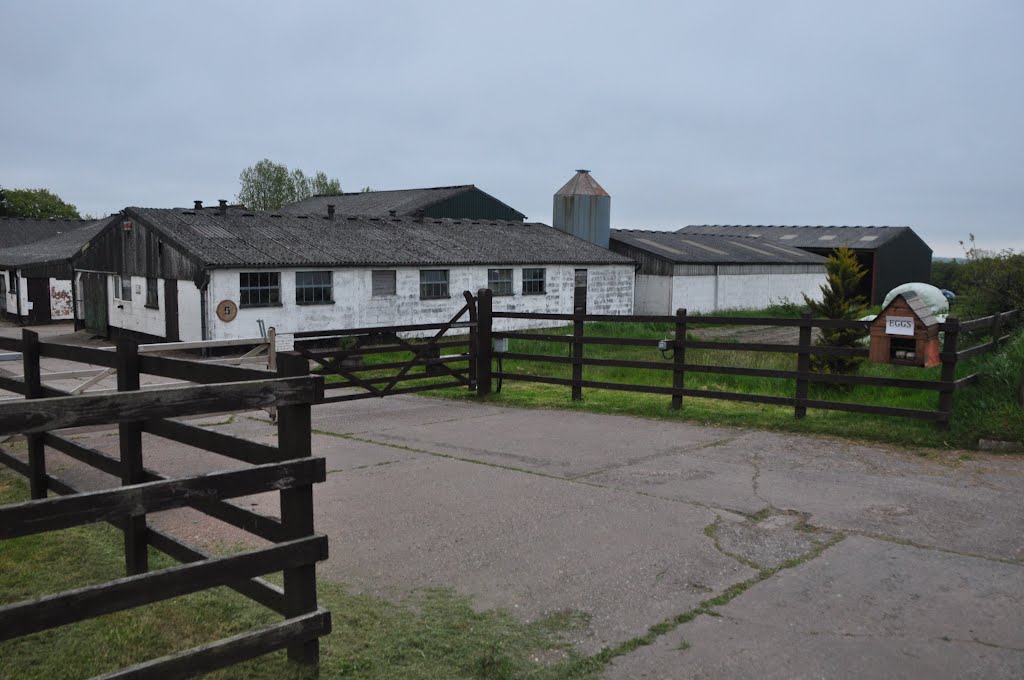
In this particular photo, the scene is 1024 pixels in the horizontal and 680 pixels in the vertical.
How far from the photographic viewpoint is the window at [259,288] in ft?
83.9

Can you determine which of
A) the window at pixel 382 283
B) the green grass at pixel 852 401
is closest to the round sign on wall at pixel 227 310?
the window at pixel 382 283

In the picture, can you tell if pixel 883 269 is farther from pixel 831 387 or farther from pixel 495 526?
pixel 495 526

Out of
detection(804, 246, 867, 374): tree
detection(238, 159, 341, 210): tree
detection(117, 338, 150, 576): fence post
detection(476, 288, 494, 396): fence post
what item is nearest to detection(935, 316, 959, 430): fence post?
detection(804, 246, 867, 374): tree

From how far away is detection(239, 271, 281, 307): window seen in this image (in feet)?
83.9

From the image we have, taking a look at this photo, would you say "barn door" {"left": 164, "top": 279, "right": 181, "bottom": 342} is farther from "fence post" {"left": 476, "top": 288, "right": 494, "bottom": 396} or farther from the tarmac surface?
the tarmac surface

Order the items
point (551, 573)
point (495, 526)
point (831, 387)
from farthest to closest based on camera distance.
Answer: point (831, 387)
point (495, 526)
point (551, 573)

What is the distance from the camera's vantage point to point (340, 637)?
472cm

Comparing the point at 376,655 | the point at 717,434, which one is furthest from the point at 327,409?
the point at 376,655

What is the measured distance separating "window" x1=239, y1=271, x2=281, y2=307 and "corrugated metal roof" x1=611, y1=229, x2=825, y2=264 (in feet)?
59.6

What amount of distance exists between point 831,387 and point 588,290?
23.4 m

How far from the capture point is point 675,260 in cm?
3747

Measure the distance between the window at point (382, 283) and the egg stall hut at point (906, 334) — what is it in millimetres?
20735

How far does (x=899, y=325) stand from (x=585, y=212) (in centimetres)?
3115

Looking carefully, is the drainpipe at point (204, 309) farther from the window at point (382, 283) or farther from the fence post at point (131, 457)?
the fence post at point (131, 457)
